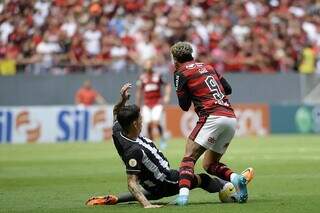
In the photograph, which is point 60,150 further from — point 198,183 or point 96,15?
point 198,183

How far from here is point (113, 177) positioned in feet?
49.7

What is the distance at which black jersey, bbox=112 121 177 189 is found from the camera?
10.4m

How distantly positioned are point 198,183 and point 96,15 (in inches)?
807

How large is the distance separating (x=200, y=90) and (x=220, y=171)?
104 cm

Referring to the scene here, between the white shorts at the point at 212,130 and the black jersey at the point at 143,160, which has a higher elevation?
the white shorts at the point at 212,130

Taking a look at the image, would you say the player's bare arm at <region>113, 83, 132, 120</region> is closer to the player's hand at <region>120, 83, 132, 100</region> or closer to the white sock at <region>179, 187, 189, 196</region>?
the player's hand at <region>120, 83, 132, 100</region>

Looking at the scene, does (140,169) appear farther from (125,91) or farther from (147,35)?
(147,35)

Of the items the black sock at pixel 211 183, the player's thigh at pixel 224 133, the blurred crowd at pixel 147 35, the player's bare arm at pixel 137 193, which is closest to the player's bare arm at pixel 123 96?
the player's bare arm at pixel 137 193

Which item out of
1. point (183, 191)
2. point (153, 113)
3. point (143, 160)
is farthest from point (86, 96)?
point (183, 191)

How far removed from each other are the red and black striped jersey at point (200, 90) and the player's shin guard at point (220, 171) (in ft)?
2.14

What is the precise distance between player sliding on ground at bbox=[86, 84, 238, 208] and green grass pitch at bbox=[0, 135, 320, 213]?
8.2 inches

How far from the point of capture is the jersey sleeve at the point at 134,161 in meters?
10.3

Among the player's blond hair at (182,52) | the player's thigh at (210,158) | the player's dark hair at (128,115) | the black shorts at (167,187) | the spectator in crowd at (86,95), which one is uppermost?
the player's blond hair at (182,52)

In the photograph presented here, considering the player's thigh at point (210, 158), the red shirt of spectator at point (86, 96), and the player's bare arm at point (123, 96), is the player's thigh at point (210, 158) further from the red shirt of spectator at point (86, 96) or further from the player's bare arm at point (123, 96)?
the red shirt of spectator at point (86, 96)
